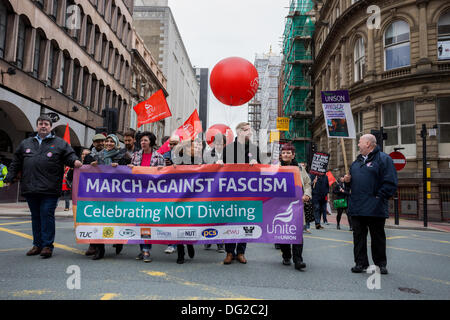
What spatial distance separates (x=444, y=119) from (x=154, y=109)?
1522 centimetres

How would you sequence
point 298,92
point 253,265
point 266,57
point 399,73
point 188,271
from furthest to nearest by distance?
point 266,57
point 298,92
point 399,73
point 253,265
point 188,271

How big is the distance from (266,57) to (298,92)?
59583 millimetres

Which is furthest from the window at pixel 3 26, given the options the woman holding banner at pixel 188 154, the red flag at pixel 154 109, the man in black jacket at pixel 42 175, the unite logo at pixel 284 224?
the unite logo at pixel 284 224

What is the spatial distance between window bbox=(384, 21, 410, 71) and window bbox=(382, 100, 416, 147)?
7.64ft

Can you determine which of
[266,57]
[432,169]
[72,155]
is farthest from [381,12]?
[266,57]

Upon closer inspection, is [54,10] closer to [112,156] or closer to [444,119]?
[112,156]

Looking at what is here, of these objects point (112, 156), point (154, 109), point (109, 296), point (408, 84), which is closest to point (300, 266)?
point (109, 296)

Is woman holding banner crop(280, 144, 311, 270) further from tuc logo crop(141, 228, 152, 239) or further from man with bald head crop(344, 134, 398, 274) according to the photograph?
tuc logo crop(141, 228, 152, 239)

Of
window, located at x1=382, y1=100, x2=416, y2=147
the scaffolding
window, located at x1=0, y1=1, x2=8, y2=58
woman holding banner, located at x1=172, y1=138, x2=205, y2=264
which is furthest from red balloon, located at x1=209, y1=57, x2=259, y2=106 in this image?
the scaffolding

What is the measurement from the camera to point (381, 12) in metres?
21.0

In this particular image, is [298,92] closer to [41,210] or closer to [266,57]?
[41,210]

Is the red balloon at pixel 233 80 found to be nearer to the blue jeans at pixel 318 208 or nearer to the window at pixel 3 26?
the blue jeans at pixel 318 208

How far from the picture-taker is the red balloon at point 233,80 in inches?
338

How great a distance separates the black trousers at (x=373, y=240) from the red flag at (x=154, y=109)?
27.1 ft
